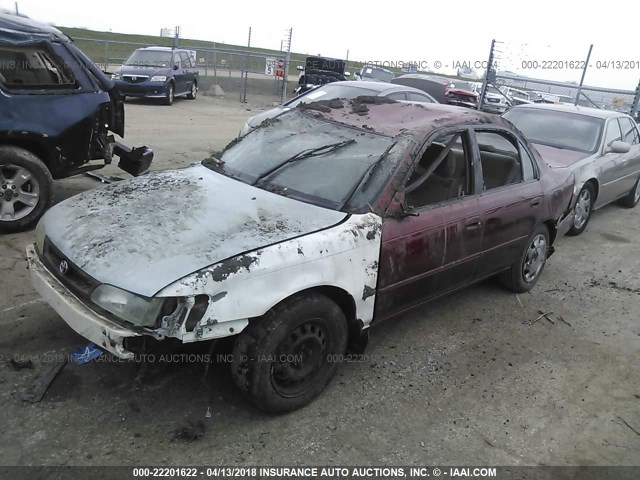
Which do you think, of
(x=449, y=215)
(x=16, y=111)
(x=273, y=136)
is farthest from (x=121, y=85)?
(x=449, y=215)

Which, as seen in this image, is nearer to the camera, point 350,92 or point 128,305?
point 128,305

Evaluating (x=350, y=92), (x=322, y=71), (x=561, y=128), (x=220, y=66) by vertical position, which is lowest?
(x=561, y=128)

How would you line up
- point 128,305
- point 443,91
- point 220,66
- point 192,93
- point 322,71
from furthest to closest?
point 220,66
point 322,71
point 443,91
point 192,93
point 128,305

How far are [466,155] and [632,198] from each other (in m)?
6.24

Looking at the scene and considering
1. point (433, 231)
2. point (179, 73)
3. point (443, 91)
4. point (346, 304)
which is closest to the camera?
point (346, 304)

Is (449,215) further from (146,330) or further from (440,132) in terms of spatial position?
(146,330)

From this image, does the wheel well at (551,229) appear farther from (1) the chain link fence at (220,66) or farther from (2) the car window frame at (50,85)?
(1) the chain link fence at (220,66)

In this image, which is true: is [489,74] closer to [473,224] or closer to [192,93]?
[192,93]

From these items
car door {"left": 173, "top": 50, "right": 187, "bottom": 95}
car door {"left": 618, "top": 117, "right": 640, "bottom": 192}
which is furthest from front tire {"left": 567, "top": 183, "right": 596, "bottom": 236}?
car door {"left": 173, "top": 50, "right": 187, "bottom": 95}

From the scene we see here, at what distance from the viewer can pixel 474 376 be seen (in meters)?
3.65

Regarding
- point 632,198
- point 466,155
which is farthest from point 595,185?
point 466,155

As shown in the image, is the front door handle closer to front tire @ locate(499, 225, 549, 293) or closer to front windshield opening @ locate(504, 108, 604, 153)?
front tire @ locate(499, 225, 549, 293)

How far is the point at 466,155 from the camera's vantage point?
13.1ft

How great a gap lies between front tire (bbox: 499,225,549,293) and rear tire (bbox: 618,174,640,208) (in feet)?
15.2
